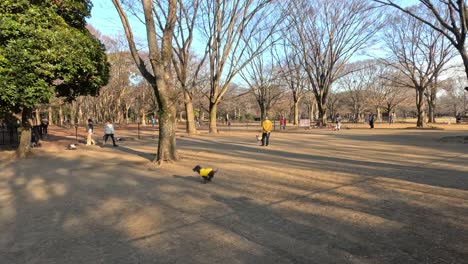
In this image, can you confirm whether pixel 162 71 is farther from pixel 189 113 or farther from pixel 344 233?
pixel 189 113

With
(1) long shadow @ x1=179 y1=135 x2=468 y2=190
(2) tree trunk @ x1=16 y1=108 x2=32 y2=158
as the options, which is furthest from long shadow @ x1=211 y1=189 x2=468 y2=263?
(2) tree trunk @ x1=16 y1=108 x2=32 y2=158

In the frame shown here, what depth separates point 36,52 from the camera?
984 centimetres

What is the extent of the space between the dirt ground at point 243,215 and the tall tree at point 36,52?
2.88 m

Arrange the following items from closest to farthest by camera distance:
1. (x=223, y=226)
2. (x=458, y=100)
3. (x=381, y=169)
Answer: (x=223, y=226) → (x=381, y=169) → (x=458, y=100)

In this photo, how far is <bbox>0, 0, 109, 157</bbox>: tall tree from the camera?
945 centimetres

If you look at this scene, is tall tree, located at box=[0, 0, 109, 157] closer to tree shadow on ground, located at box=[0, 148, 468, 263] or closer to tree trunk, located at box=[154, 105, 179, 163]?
tree trunk, located at box=[154, 105, 179, 163]

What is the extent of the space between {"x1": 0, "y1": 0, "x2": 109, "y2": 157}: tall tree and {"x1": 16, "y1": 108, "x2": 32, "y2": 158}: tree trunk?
7 centimetres

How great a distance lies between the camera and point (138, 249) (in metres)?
3.49

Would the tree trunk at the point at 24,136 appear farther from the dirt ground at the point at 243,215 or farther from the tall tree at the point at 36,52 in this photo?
the dirt ground at the point at 243,215

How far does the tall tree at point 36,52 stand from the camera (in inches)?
372

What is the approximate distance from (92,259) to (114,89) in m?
37.3

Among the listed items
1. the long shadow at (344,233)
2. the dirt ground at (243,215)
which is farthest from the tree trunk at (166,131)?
the long shadow at (344,233)

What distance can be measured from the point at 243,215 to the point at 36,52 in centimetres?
898

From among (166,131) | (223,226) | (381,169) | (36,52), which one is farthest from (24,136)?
(381,169)
